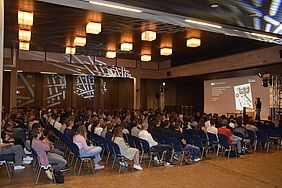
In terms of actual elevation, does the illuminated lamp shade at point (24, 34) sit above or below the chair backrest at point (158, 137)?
→ above

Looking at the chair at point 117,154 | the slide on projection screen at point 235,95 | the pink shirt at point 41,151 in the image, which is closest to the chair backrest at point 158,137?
the chair at point 117,154

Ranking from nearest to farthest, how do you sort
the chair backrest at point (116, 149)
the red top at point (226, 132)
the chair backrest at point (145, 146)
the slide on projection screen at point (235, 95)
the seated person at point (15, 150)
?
the seated person at point (15, 150) → the chair backrest at point (116, 149) → the chair backrest at point (145, 146) → the red top at point (226, 132) → the slide on projection screen at point (235, 95)

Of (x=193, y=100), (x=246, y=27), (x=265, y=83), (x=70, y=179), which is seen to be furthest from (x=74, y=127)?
(x=193, y=100)

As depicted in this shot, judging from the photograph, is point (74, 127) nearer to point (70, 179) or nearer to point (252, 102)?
point (70, 179)

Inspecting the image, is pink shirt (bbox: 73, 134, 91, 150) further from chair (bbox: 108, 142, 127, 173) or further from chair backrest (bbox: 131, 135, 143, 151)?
chair backrest (bbox: 131, 135, 143, 151)

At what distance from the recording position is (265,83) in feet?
49.1

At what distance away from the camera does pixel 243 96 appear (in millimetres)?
17219

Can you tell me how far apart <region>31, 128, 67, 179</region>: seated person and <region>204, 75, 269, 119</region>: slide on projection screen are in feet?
42.6

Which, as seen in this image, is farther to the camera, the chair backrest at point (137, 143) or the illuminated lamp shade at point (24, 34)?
the illuminated lamp shade at point (24, 34)

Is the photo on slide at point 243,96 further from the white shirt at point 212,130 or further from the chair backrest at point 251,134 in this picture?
the white shirt at point 212,130

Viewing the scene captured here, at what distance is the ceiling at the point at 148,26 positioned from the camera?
6.15m

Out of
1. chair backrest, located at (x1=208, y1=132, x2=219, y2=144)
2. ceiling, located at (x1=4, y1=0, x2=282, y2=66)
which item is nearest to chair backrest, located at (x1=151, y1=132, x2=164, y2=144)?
chair backrest, located at (x1=208, y1=132, x2=219, y2=144)

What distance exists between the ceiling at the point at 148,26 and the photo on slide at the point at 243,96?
2.51m

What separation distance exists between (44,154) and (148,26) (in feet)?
22.6
